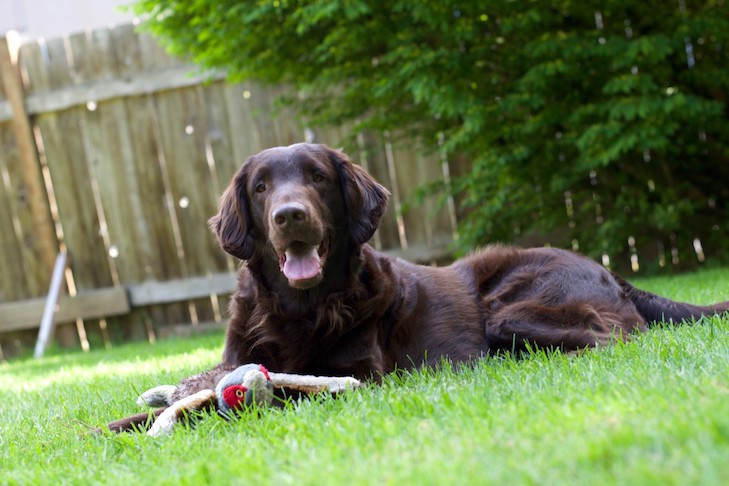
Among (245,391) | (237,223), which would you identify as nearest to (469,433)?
(245,391)

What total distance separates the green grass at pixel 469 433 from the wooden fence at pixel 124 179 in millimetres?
4932

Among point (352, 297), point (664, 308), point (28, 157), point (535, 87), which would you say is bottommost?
point (664, 308)

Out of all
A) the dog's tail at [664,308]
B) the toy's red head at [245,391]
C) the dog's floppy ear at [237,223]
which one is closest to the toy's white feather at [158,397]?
the toy's red head at [245,391]

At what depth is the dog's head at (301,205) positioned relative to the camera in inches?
124

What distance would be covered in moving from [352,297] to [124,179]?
565 cm

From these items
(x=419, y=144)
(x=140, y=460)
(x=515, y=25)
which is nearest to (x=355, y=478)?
(x=140, y=460)

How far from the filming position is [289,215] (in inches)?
120

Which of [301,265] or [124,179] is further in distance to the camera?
[124,179]

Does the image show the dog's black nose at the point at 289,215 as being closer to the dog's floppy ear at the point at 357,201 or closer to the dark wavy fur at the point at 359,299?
the dark wavy fur at the point at 359,299

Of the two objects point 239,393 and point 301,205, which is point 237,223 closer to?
point 301,205

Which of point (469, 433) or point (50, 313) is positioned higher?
point (469, 433)

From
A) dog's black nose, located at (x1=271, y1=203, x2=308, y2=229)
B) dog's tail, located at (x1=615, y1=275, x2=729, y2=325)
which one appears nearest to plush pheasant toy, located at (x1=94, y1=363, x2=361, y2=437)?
dog's black nose, located at (x1=271, y1=203, x2=308, y2=229)

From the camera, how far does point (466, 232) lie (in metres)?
7.14

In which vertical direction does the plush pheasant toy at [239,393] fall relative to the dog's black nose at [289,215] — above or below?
below
